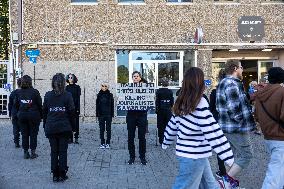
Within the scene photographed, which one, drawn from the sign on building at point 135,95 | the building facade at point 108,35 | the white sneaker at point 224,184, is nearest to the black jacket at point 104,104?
the sign on building at point 135,95

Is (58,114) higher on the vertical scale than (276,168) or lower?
higher

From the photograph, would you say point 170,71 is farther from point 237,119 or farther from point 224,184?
point 224,184

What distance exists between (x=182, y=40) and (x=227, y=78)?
11.0 m

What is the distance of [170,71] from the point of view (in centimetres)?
1861

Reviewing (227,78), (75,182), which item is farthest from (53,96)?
(227,78)

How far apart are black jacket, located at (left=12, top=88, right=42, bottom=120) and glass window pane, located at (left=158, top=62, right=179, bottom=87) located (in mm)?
8928

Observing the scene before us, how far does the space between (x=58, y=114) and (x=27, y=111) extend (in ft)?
7.22

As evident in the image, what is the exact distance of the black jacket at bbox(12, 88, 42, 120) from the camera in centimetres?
1005

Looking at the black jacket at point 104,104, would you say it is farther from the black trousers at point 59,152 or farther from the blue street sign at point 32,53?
the blue street sign at point 32,53

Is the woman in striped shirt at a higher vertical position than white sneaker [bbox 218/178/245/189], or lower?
higher

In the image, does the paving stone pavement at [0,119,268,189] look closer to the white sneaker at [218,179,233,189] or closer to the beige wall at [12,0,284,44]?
the white sneaker at [218,179,233,189]

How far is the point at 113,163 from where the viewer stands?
9.80 m

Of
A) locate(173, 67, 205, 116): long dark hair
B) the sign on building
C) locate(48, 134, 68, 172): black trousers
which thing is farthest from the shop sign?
locate(173, 67, 205, 116): long dark hair

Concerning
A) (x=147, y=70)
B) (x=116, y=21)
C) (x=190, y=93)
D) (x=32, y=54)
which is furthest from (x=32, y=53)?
(x=190, y=93)
